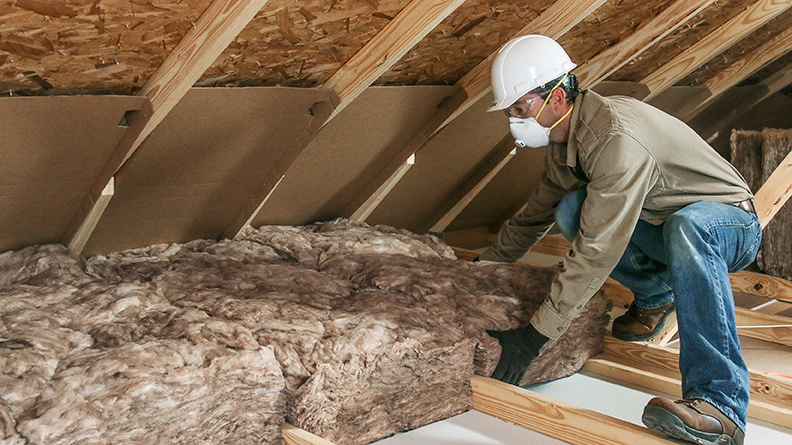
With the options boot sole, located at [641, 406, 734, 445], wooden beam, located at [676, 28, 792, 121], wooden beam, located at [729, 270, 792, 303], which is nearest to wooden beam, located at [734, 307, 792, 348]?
wooden beam, located at [729, 270, 792, 303]

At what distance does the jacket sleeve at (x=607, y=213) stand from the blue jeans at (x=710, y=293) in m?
0.17

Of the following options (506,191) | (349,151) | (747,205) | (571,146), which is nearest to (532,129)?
(571,146)

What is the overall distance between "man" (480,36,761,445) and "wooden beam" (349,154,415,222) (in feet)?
3.58

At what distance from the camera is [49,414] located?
156cm

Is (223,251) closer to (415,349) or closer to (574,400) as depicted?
(415,349)

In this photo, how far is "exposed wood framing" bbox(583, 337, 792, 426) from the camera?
2377 millimetres

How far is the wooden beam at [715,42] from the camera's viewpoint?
11.3 ft

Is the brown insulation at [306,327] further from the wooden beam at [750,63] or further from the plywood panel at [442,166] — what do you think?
the wooden beam at [750,63]

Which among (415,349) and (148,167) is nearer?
(415,349)

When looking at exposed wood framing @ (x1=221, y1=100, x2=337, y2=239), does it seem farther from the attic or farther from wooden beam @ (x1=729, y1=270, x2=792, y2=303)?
wooden beam @ (x1=729, y1=270, x2=792, y2=303)

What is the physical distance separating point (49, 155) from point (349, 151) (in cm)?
136

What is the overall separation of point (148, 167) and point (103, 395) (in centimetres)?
125

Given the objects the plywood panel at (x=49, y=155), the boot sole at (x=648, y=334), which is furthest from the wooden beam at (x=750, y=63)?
the plywood panel at (x=49, y=155)

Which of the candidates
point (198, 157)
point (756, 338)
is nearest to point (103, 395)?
point (198, 157)
